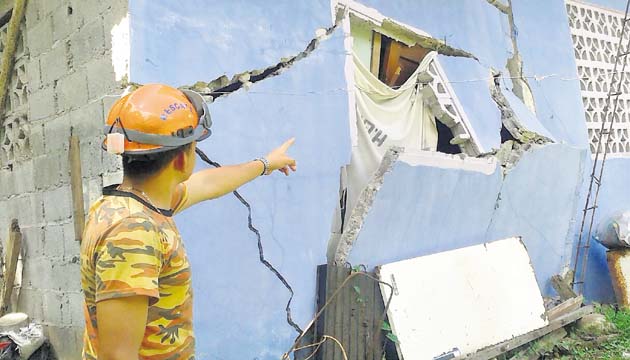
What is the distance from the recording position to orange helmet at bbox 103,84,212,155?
1.48 m

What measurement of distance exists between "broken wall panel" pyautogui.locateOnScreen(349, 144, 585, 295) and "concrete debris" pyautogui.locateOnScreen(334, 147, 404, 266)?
1.8 inches

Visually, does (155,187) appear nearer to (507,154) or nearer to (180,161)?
(180,161)

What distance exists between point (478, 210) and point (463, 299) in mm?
905

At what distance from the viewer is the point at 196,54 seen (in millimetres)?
3094

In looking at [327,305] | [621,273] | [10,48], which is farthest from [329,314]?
[621,273]

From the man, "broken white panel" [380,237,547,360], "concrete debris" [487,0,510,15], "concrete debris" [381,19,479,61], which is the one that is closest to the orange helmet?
the man

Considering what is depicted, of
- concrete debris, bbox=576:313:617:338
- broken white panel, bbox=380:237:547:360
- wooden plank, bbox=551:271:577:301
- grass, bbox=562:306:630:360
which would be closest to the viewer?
broken white panel, bbox=380:237:547:360

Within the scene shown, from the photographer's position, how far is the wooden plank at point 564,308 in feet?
16.5

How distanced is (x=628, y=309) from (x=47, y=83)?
243 inches

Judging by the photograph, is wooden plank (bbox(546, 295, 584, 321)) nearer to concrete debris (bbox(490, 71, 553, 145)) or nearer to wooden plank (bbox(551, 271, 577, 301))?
wooden plank (bbox(551, 271, 577, 301))

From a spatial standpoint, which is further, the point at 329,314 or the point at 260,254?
the point at 329,314

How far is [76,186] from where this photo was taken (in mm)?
3238

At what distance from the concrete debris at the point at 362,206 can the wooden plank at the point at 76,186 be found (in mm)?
1641

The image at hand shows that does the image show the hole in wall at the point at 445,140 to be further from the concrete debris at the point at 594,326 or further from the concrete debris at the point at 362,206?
the concrete debris at the point at 594,326
